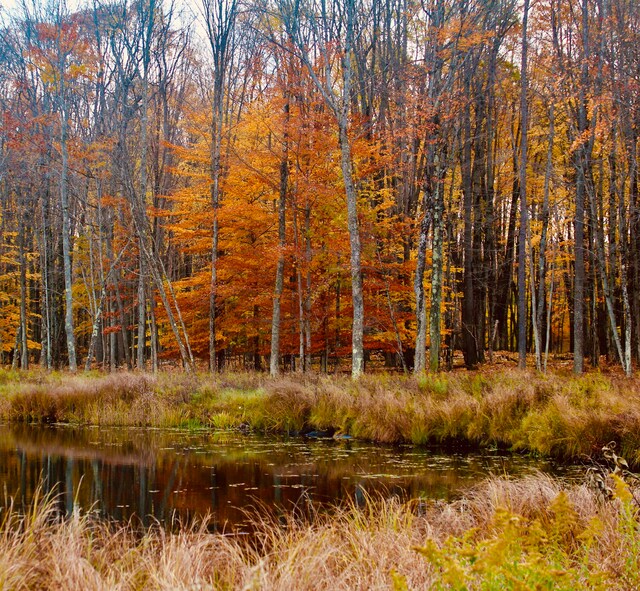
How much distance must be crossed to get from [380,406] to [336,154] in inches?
375

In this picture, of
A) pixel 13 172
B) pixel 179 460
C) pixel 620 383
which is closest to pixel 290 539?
pixel 179 460

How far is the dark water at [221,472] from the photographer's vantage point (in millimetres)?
7316

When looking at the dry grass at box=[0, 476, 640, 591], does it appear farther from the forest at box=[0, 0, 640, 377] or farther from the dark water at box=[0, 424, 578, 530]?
the forest at box=[0, 0, 640, 377]

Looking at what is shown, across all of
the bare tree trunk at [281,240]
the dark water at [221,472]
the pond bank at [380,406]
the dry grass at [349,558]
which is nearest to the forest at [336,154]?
the bare tree trunk at [281,240]

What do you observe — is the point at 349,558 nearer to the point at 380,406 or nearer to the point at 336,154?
the point at 380,406

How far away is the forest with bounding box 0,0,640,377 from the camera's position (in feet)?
54.7

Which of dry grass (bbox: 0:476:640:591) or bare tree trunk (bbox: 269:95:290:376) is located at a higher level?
bare tree trunk (bbox: 269:95:290:376)

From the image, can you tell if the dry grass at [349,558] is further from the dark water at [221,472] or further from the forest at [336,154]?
the forest at [336,154]

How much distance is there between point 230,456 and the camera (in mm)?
10219

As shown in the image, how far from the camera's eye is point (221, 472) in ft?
29.3

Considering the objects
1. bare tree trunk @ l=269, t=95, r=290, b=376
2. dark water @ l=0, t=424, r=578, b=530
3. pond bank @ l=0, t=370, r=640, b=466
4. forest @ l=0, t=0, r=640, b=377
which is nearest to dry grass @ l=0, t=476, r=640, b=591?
dark water @ l=0, t=424, r=578, b=530

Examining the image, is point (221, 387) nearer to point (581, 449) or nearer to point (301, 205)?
point (301, 205)

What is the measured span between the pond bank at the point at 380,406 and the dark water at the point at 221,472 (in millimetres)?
562

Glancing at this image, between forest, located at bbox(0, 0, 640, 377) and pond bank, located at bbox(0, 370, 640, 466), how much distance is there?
2453 mm
